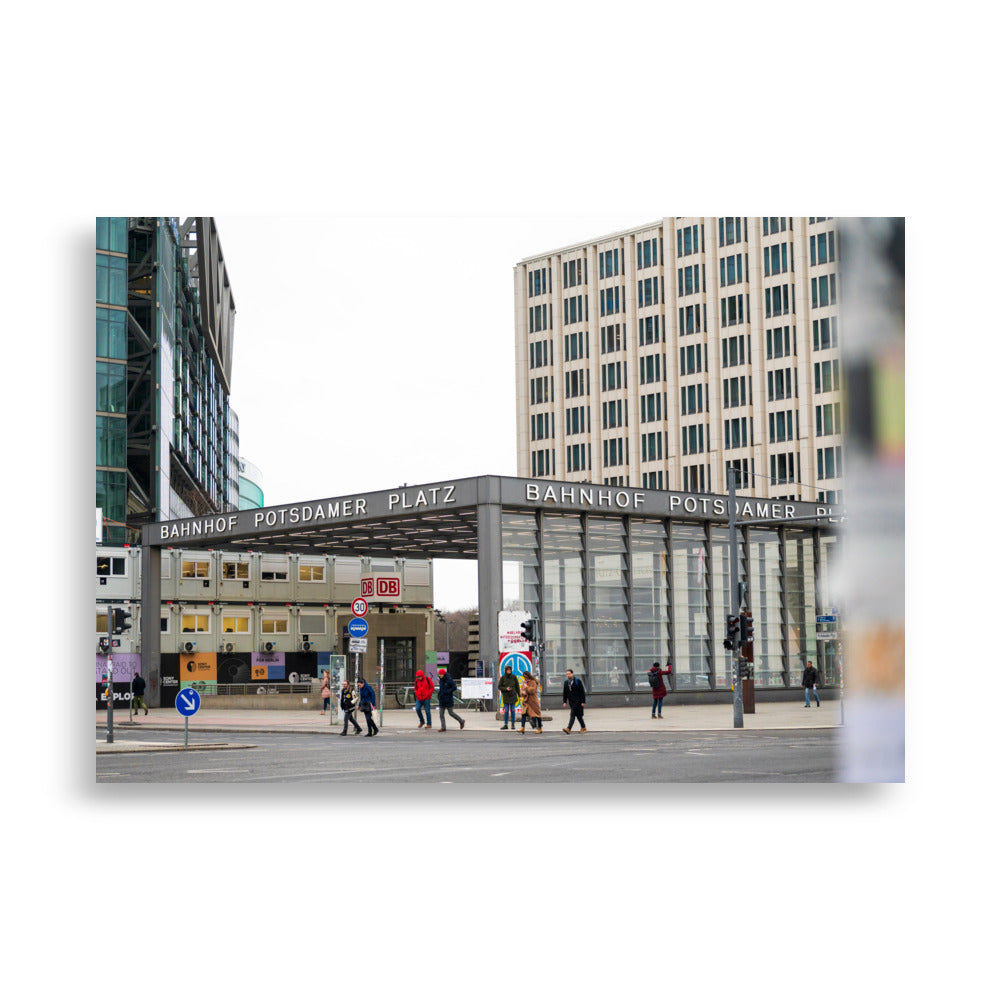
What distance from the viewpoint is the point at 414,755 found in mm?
26469

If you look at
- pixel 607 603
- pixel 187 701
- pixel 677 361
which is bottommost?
pixel 187 701

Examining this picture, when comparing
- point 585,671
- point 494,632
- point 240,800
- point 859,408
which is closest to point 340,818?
point 240,800

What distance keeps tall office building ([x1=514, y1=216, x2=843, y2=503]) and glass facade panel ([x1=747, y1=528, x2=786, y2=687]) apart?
34280mm

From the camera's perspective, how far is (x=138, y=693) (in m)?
50.3

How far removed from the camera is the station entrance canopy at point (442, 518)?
4384cm

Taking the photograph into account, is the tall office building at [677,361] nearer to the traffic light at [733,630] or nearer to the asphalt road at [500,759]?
the traffic light at [733,630]

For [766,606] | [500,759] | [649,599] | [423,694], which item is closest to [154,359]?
[649,599]

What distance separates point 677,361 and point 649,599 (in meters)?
53.2

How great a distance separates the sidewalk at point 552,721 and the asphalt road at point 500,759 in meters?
2.25

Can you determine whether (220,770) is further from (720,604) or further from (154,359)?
(154,359)

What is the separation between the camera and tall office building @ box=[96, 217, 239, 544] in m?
48.4

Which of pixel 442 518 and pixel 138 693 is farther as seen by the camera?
pixel 138 693

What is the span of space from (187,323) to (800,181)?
80.9m

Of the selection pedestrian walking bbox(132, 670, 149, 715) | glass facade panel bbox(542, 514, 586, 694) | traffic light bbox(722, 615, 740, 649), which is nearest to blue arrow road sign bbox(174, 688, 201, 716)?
traffic light bbox(722, 615, 740, 649)
